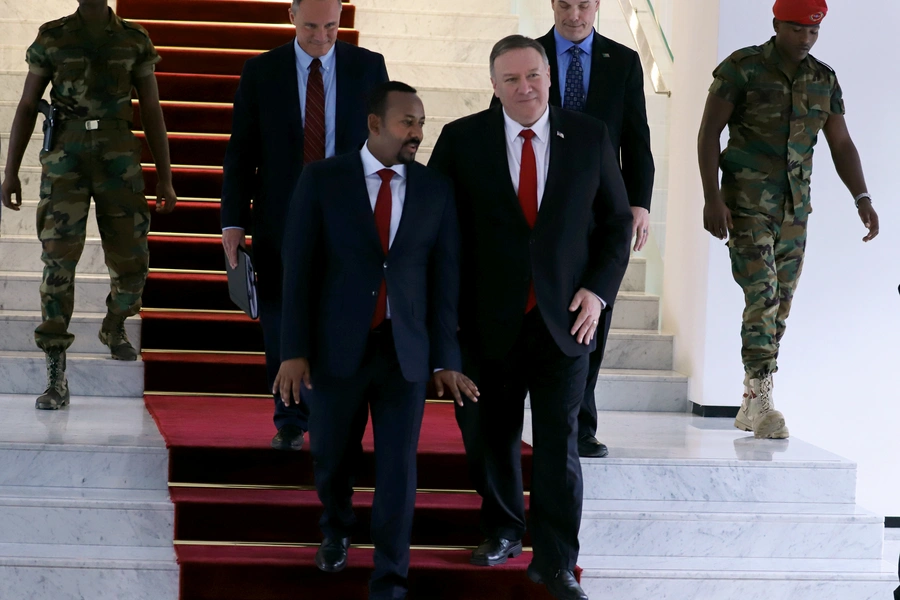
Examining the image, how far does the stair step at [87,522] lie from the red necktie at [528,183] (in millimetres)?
1570

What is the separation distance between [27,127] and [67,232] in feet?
1.56

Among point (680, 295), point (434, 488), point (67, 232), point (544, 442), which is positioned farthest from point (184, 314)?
point (544, 442)

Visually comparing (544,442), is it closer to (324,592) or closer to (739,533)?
(324,592)

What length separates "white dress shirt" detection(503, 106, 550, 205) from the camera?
334 cm

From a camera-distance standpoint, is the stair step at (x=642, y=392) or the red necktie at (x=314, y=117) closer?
the red necktie at (x=314, y=117)

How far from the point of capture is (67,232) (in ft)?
16.0

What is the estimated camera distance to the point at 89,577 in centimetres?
386

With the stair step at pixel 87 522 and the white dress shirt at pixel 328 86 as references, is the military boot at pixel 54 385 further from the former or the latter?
the white dress shirt at pixel 328 86

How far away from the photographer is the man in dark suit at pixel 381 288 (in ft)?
10.8

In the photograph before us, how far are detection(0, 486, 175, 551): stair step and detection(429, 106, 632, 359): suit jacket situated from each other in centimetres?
137

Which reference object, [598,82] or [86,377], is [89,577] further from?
[598,82]

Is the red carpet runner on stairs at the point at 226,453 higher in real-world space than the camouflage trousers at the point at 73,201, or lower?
lower

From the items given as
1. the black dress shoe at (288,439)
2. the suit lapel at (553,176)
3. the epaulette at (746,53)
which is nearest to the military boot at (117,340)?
the black dress shoe at (288,439)

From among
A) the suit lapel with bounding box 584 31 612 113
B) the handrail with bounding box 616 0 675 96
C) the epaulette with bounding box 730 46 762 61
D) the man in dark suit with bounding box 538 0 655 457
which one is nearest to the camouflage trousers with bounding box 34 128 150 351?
the man in dark suit with bounding box 538 0 655 457
